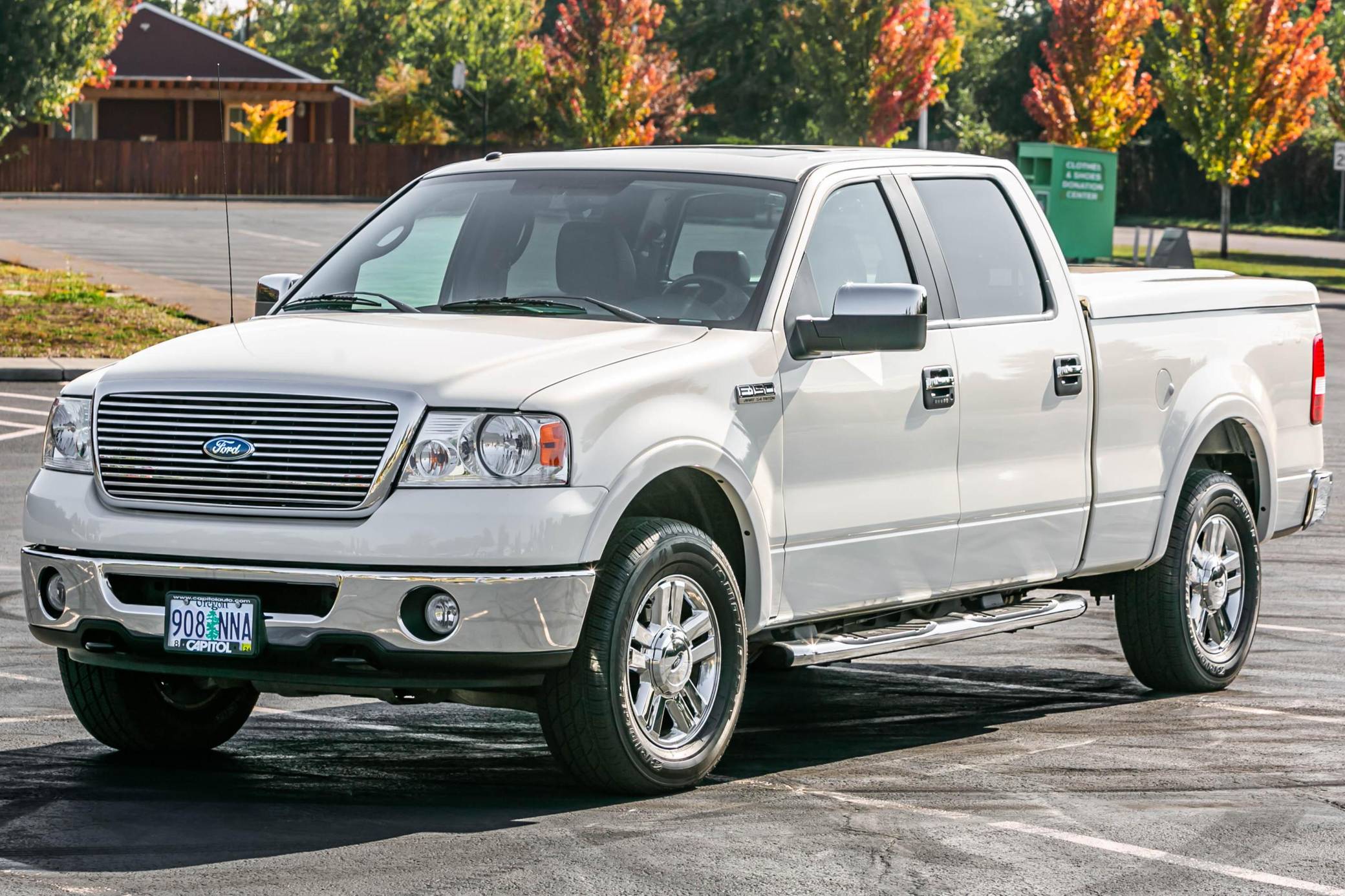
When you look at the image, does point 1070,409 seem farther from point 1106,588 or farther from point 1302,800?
point 1302,800

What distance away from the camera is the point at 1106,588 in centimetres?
890

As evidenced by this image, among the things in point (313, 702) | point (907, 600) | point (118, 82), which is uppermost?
point (118, 82)

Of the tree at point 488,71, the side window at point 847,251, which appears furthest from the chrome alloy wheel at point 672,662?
the tree at point 488,71

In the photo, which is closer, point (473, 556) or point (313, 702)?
point (473, 556)

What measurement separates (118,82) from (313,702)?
6535 cm

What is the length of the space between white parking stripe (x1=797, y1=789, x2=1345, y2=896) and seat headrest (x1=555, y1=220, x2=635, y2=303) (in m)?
1.74

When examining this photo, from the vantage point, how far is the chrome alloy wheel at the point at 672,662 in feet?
21.5

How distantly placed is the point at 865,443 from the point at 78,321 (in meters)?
18.9

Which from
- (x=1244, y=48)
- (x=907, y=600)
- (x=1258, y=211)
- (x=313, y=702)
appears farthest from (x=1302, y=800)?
(x=1258, y=211)

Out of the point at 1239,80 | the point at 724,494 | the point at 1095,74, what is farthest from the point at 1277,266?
the point at 724,494

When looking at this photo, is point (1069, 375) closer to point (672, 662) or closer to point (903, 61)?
point (672, 662)

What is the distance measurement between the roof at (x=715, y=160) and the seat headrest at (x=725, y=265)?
1.20 ft

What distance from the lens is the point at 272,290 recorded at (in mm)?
7984

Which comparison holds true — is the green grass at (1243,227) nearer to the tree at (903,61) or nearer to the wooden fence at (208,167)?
the tree at (903,61)
